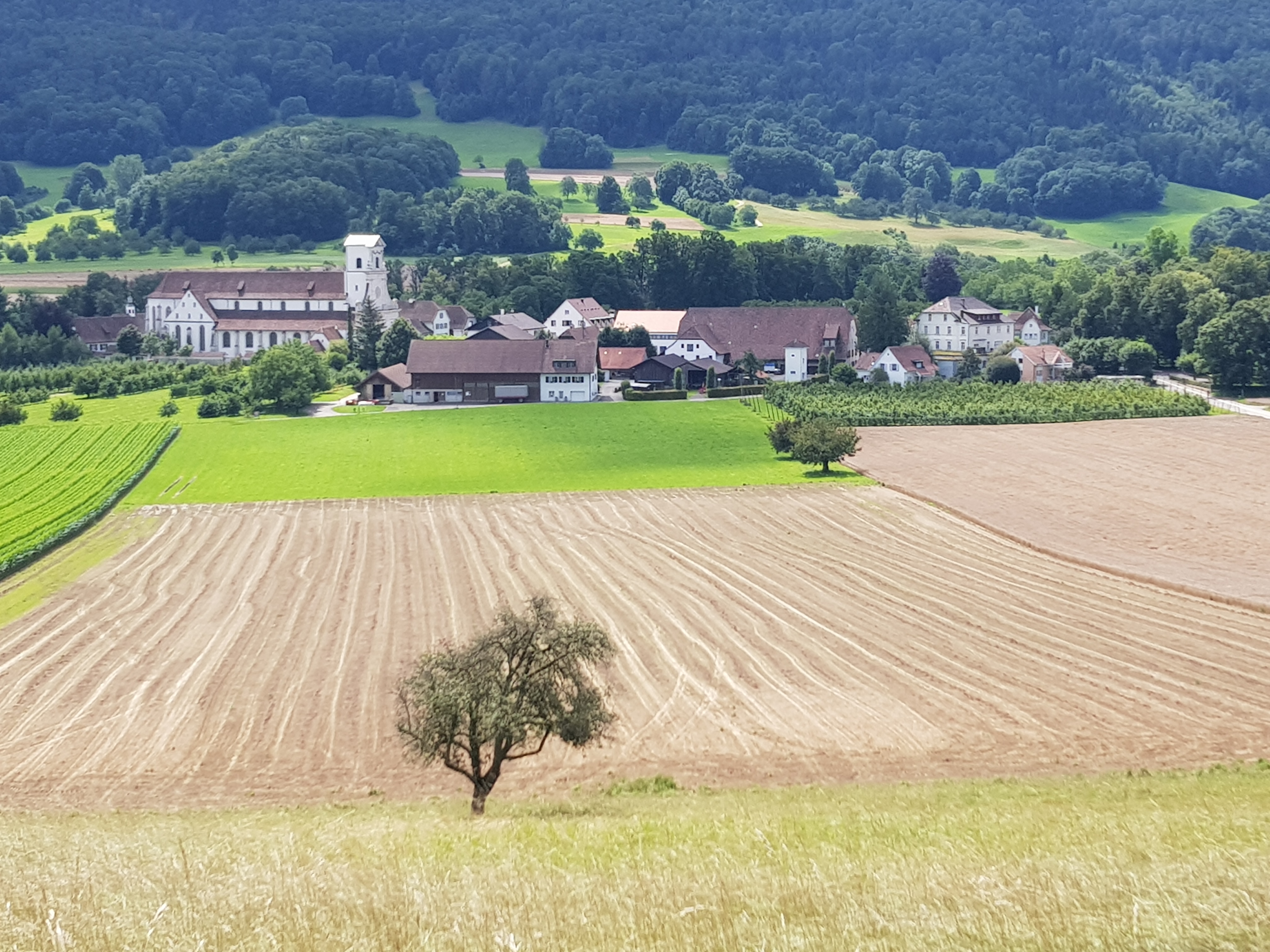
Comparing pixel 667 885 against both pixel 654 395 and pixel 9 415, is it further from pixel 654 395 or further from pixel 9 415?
pixel 654 395

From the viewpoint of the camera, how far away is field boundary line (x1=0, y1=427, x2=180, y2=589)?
146ft

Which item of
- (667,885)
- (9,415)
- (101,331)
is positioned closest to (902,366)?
(9,415)

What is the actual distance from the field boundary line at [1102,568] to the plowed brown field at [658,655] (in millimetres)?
390

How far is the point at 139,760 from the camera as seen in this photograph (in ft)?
94.0

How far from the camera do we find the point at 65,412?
78.8 metres

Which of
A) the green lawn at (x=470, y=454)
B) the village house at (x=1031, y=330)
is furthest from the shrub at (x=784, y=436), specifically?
the village house at (x=1031, y=330)

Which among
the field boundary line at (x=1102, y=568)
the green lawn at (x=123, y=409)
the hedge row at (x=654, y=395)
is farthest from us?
the hedge row at (x=654, y=395)

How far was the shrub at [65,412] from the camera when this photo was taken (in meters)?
78.4

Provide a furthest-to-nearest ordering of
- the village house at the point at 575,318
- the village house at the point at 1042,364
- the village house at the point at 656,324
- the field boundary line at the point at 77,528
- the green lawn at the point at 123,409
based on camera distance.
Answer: the village house at the point at 575,318, the village house at the point at 656,324, the village house at the point at 1042,364, the green lawn at the point at 123,409, the field boundary line at the point at 77,528

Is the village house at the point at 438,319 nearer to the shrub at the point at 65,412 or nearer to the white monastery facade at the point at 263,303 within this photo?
the white monastery facade at the point at 263,303

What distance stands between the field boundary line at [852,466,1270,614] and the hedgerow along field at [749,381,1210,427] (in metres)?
20.0

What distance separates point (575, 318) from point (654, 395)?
24808 mm

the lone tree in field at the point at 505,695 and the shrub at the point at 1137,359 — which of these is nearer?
the lone tree in field at the point at 505,695

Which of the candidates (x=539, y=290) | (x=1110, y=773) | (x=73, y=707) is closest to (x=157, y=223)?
(x=539, y=290)
